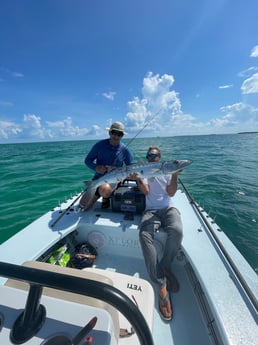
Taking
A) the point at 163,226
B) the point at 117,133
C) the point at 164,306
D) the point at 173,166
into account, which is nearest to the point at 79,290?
the point at 164,306

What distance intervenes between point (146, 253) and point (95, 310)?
4.92ft

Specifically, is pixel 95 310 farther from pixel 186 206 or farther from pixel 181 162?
pixel 186 206

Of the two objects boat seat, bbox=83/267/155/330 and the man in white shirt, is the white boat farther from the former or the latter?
the man in white shirt

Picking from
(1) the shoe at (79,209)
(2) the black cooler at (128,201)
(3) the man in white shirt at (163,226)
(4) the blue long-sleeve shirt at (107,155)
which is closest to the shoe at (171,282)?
(3) the man in white shirt at (163,226)

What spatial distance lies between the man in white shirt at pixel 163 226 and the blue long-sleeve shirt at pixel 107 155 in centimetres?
90

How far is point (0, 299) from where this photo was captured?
0.86 metres

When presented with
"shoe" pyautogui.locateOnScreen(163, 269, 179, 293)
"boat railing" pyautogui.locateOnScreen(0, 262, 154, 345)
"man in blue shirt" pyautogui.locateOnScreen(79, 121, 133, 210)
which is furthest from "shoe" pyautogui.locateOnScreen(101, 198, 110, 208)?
"boat railing" pyautogui.locateOnScreen(0, 262, 154, 345)

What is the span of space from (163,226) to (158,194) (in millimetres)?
529

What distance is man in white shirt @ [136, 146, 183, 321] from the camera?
6.94 feet

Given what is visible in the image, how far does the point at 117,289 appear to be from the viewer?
711 mm

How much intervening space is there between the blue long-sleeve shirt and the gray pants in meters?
1.51

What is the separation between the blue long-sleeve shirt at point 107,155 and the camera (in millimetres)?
3684

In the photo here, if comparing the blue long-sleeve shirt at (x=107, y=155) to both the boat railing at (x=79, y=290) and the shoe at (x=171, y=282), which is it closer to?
the shoe at (x=171, y=282)

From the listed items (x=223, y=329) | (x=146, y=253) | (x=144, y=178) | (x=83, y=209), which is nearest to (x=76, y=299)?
(x=223, y=329)
